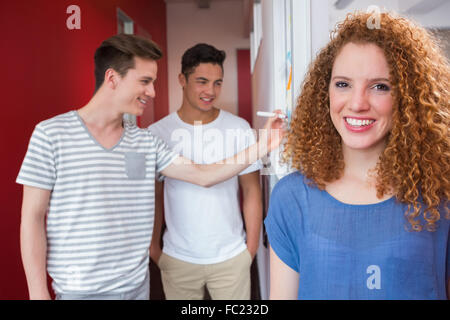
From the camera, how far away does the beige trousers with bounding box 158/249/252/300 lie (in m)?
1.04

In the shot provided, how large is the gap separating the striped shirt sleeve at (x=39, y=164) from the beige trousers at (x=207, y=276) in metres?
0.48

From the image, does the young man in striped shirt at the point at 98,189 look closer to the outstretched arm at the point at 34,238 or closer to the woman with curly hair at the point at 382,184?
the outstretched arm at the point at 34,238

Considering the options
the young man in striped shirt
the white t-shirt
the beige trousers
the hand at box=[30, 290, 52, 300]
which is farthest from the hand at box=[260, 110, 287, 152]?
the hand at box=[30, 290, 52, 300]

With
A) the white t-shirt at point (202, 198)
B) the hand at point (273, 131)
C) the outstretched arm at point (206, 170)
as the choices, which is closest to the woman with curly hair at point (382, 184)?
the hand at point (273, 131)

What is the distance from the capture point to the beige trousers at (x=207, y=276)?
3.41 feet

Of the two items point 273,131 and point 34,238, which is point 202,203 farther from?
point 34,238

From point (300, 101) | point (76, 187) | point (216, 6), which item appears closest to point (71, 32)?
point (216, 6)

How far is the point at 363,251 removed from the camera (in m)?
0.46

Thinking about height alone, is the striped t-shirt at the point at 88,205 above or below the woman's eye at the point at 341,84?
below

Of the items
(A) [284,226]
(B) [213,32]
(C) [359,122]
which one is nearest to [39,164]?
(A) [284,226]

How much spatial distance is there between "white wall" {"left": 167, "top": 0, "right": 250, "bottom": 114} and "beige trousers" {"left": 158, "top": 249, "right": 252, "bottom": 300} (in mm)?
501

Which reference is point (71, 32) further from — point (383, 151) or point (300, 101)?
point (383, 151)

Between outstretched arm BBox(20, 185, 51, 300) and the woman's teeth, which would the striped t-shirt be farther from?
the woman's teeth

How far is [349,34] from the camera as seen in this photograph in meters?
0.48
